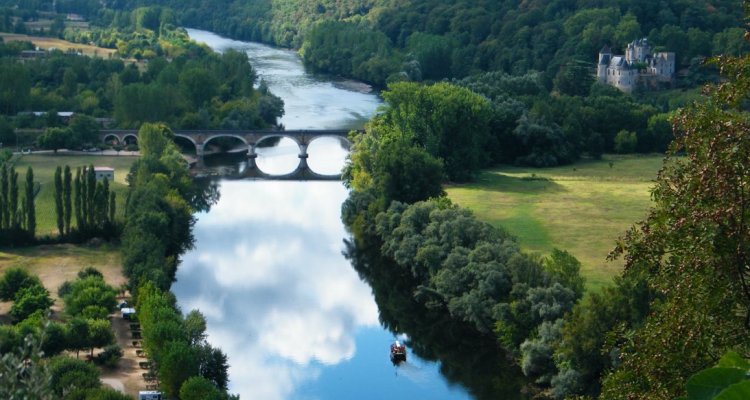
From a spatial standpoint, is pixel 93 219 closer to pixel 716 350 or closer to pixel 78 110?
pixel 78 110

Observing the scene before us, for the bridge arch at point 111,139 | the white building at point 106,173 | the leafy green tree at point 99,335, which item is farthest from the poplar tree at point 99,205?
the bridge arch at point 111,139

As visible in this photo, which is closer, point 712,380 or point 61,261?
point 712,380

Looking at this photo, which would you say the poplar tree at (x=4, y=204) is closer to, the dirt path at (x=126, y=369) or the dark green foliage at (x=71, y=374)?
the dirt path at (x=126, y=369)

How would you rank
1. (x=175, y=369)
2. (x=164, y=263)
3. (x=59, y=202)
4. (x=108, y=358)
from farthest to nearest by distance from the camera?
(x=59, y=202) < (x=164, y=263) < (x=108, y=358) < (x=175, y=369)

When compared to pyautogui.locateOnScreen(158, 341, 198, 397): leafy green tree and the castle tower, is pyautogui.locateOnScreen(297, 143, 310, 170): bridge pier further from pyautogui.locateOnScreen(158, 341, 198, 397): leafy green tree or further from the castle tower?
pyautogui.locateOnScreen(158, 341, 198, 397): leafy green tree

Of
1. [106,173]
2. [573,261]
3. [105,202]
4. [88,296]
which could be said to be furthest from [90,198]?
[573,261]

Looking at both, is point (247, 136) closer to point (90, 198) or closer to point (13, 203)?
point (90, 198)

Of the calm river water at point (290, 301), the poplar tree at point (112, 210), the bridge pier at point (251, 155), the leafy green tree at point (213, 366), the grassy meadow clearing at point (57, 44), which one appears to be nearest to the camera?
the leafy green tree at point (213, 366)
